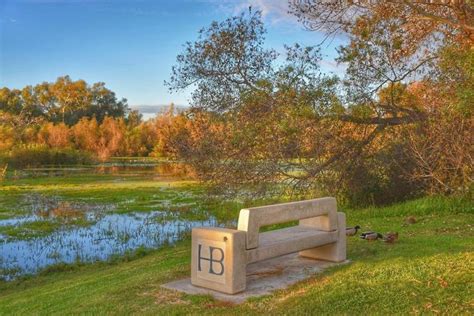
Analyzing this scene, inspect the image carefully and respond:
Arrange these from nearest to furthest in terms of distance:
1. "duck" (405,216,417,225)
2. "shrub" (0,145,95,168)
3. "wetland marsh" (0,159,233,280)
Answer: "duck" (405,216,417,225) < "wetland marsh" (0,159,233,280) < "shrub" (0,145,95,168)

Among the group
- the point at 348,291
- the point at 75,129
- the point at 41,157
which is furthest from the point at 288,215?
the point at 75,129

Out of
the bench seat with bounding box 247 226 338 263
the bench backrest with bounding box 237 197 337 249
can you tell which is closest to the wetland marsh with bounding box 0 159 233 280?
the bench seat with bounding box 247 226 338 263

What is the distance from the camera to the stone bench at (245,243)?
19.1ft

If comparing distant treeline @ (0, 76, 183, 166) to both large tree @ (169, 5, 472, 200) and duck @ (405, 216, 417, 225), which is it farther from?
duck @ (405, 216, 417, 225)

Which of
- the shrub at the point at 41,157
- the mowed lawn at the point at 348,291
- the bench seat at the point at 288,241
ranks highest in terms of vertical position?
A: the shrub at the point at 41,157

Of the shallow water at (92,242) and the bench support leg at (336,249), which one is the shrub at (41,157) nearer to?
the shallow water at (92,242)

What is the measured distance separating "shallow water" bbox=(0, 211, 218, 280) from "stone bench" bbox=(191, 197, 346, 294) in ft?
21.0

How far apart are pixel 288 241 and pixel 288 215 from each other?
33 centimetres

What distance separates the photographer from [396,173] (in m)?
14.8

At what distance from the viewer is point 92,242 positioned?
1400cm

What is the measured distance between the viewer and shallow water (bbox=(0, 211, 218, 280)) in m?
11.9

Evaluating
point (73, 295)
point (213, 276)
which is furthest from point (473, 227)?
point (73, 295)

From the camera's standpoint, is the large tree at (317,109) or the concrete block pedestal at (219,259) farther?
the large tree at (317,109)

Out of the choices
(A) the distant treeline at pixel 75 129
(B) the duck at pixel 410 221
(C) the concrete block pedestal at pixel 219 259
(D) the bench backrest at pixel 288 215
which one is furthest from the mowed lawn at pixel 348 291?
(A) the distant treeline at pixel 75 129
